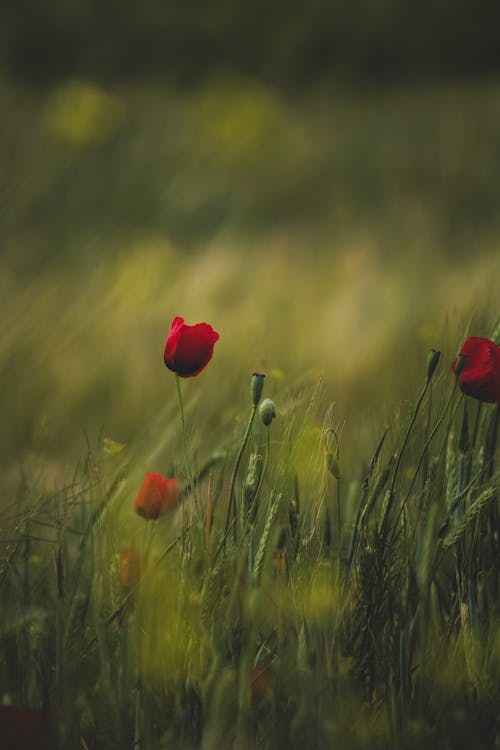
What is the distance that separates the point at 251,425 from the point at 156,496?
0.07 meters

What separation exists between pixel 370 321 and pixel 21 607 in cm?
83

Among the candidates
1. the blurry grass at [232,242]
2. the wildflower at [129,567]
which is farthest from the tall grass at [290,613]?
the blurry grass at [232,242]

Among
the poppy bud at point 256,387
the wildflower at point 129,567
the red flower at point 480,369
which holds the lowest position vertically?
the wildflower at point 129,567

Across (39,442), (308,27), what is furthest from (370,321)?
(308,27)

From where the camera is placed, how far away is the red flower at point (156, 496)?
497mm

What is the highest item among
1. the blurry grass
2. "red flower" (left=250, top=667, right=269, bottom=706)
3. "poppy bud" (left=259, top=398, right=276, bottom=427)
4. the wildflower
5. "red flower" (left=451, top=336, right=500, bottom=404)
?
the blurry grass

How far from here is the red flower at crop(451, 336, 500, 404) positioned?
45 cm

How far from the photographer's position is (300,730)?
414 mm

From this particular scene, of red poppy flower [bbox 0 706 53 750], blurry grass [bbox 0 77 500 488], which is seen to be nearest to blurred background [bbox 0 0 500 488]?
blurry grass [bbox 0 77 500 488]

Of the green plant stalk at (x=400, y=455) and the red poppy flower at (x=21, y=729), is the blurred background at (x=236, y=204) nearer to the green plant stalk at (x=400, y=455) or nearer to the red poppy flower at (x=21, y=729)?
the green plant stalk at (x=400, y=455)

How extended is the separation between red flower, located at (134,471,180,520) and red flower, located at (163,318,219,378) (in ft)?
0.21

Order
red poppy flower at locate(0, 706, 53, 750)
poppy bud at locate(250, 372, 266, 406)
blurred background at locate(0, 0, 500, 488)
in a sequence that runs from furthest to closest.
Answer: blurred background at locate(0, 0, 500, 488)
poppy bud at locate(250, 372, 266, 406)
red poppy flower at locate(0, 706, 53, 750)

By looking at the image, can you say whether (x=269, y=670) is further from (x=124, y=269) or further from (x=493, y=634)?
(x=124, y=269)

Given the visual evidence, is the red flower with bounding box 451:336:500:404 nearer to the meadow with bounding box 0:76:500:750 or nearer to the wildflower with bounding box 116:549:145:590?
the meadow with bounding box 0:76:500:750
